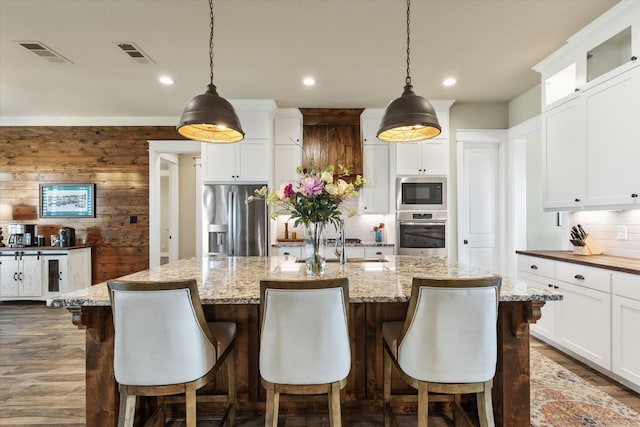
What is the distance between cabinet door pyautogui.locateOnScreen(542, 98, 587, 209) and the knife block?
1.15ft

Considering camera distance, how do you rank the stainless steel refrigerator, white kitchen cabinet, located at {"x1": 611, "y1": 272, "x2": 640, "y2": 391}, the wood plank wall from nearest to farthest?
white kitchen cabinet, located at {"x1": 611, "y1": 272, "x2": 640, "y2": 391} < the stainless steel refrigerator < the wood plank wall

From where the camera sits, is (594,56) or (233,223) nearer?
(594,56)

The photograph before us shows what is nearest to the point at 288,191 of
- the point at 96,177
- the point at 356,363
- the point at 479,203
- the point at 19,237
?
the point at 356,363

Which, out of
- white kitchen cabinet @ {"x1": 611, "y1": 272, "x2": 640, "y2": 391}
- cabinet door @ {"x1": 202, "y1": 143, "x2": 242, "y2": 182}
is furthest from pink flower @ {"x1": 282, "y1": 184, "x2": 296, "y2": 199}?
cabinet door @ {"x1": 202, "y1": 143, "x2": 242, "y2": 182}

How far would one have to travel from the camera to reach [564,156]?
3080 millimetres

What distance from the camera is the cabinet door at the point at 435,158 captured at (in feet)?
14.6

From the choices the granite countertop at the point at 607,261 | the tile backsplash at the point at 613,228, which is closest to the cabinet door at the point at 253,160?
the granite countertop at the point at 607,261

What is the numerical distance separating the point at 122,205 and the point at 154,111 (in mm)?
1577

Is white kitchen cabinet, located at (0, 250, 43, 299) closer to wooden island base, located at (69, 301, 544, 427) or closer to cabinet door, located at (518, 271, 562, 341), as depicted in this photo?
wooden island base, located at (69, 301, 544, 427)

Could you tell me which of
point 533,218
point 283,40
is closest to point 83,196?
point 283,40

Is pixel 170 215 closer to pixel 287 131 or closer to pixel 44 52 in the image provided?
pixel 287 131

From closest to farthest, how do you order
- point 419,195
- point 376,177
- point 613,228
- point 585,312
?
point 585,312 → point 613,228 → point 419,195 → point 376,177

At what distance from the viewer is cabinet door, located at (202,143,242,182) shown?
14.4 ft

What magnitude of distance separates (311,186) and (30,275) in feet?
16.5
